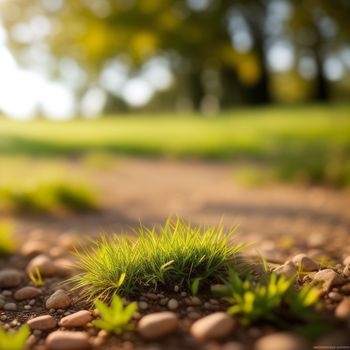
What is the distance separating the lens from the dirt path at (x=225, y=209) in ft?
10.8

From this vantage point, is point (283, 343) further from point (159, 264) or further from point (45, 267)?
point (45, 267)

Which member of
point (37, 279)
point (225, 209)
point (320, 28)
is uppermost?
point (320, 28)

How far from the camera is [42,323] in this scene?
64.6 inches

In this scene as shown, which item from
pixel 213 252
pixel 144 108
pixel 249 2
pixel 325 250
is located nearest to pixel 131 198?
pixel 325 250

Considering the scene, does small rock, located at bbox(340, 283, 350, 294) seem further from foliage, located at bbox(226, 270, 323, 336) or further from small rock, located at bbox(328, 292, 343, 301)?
foliage, located at bbox(226, 270, 323, 336)

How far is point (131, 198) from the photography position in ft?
16.5

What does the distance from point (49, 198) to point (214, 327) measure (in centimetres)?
323

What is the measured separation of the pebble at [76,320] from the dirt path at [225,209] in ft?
3.57

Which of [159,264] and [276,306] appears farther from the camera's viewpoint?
[159,264]

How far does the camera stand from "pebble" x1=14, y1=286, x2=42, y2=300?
6.69ft

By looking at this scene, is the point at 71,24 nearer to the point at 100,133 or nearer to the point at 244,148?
the point at 100,133

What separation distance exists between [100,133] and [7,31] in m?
4.48

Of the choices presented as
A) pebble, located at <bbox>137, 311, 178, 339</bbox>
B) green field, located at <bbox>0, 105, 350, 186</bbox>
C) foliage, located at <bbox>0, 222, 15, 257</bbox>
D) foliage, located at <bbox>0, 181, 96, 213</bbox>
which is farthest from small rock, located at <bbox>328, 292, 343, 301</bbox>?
green field, located at <bbox>0, 105, 350, 186</bbox>

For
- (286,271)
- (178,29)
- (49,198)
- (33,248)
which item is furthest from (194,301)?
(178,29)
